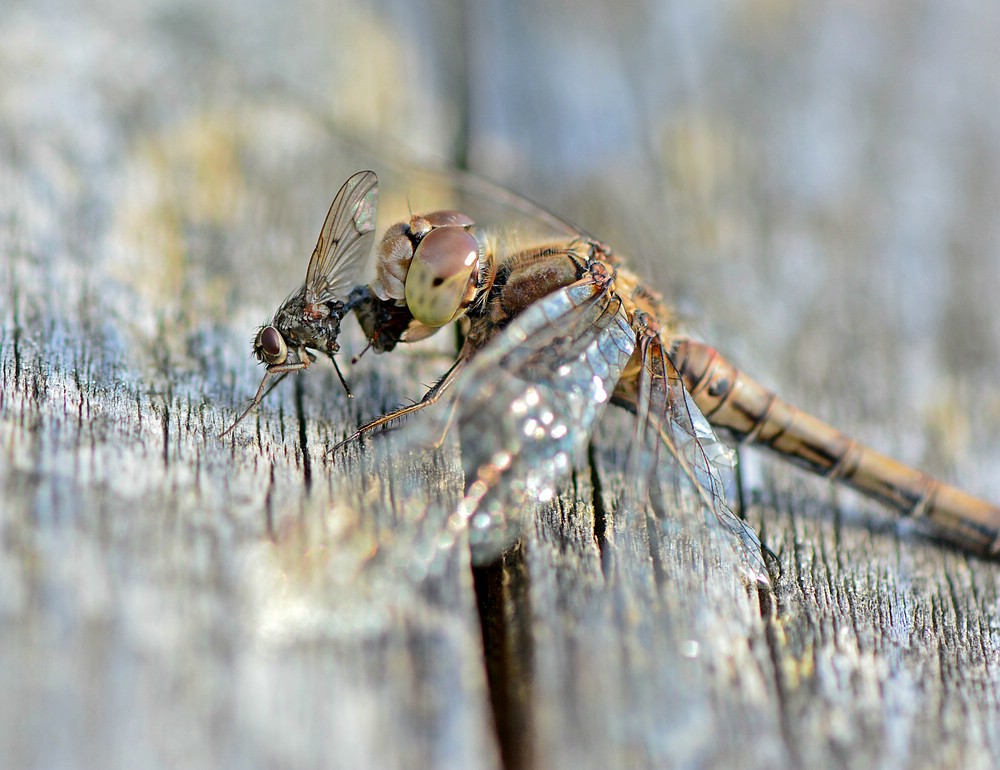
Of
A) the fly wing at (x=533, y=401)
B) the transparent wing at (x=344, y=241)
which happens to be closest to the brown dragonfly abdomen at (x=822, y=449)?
the fly wing at (x=533, y=401)

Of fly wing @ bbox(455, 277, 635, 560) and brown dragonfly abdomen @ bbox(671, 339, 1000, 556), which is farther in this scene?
brown dragonfly abdomen @ bbox(671, 339, 1000, 556)

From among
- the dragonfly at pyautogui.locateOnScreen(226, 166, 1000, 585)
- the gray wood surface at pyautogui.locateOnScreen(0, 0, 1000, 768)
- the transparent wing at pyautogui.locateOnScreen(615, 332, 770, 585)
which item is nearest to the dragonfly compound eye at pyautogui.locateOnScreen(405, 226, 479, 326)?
the dragonfly at pyautogui.locateOnScreen(226, 166, 1000, 585)

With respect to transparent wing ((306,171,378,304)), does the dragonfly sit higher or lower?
lower

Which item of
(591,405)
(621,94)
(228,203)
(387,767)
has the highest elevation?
(621,94)

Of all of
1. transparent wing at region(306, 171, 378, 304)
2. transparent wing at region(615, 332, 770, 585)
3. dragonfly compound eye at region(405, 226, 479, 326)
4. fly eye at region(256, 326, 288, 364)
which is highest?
transparent wing at region(306, 171, 378, 304)

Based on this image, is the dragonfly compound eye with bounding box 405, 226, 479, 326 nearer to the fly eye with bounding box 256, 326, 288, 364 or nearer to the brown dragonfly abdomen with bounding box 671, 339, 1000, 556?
the fly eye with bounding box 256, 326, 288, 364

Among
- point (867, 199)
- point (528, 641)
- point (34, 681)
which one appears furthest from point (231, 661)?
point (867, 199)

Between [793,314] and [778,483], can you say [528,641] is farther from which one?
[793,314]
